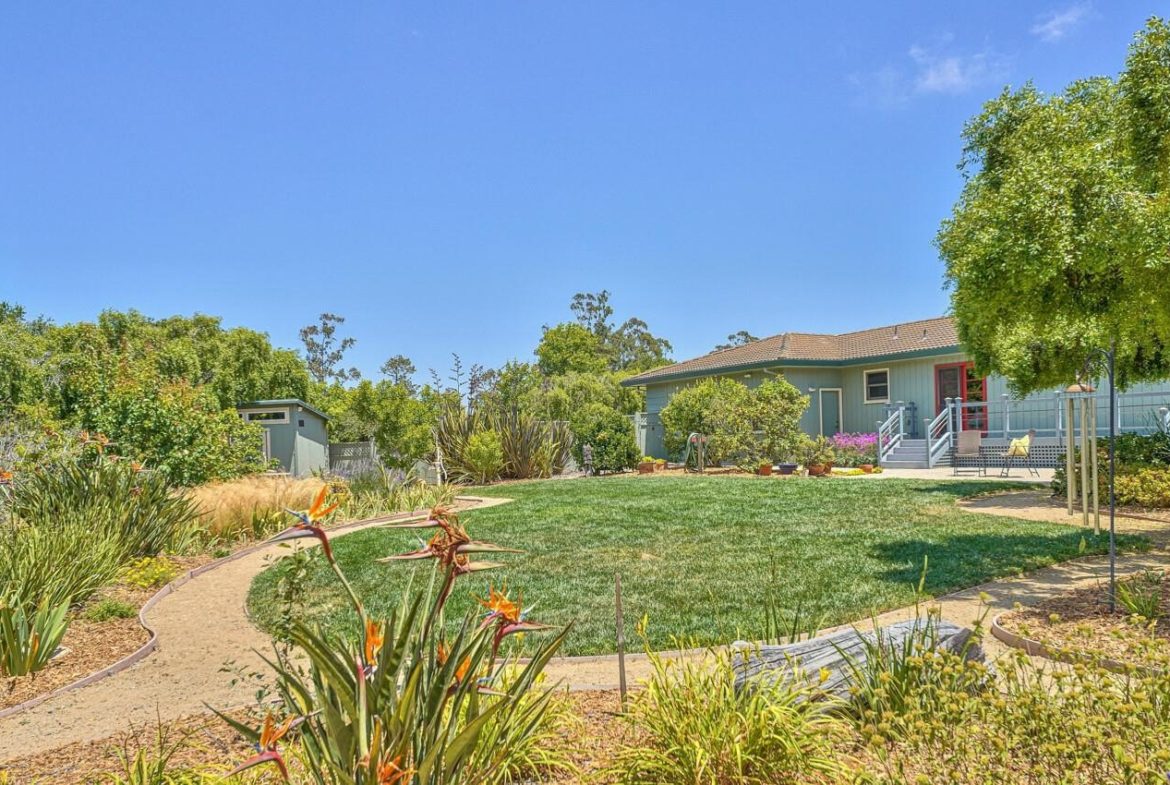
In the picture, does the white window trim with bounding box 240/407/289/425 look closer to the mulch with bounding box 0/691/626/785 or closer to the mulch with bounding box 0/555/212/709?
the mulch with bounding box 0/555/212/709

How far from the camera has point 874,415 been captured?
2122 cm

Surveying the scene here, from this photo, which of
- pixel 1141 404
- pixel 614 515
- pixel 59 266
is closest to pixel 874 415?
pixel 1141 404

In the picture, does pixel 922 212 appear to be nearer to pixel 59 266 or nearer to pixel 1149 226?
pixel 1149 226

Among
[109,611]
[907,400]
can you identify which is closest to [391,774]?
[109,611]

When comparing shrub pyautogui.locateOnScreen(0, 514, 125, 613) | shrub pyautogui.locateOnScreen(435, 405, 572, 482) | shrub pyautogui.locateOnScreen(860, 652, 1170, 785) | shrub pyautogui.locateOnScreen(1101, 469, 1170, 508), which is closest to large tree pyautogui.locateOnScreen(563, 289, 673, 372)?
shrub pyautogui.locateOnScreen(435, 405, 572, 482)

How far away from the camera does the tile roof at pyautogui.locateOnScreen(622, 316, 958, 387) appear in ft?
67.1

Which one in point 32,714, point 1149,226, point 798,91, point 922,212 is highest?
point 798,91

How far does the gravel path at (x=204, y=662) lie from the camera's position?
3699 mm

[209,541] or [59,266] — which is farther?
[59,266]

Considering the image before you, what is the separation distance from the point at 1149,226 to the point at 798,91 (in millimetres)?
7926

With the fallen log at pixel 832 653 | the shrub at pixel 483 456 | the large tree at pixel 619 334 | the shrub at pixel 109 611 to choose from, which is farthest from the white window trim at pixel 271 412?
the large tree at pixel 619 334

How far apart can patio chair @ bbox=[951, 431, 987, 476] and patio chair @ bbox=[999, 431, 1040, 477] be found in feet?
1.88

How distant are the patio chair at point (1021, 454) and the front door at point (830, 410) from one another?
19.4ft

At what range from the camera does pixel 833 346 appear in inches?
941
